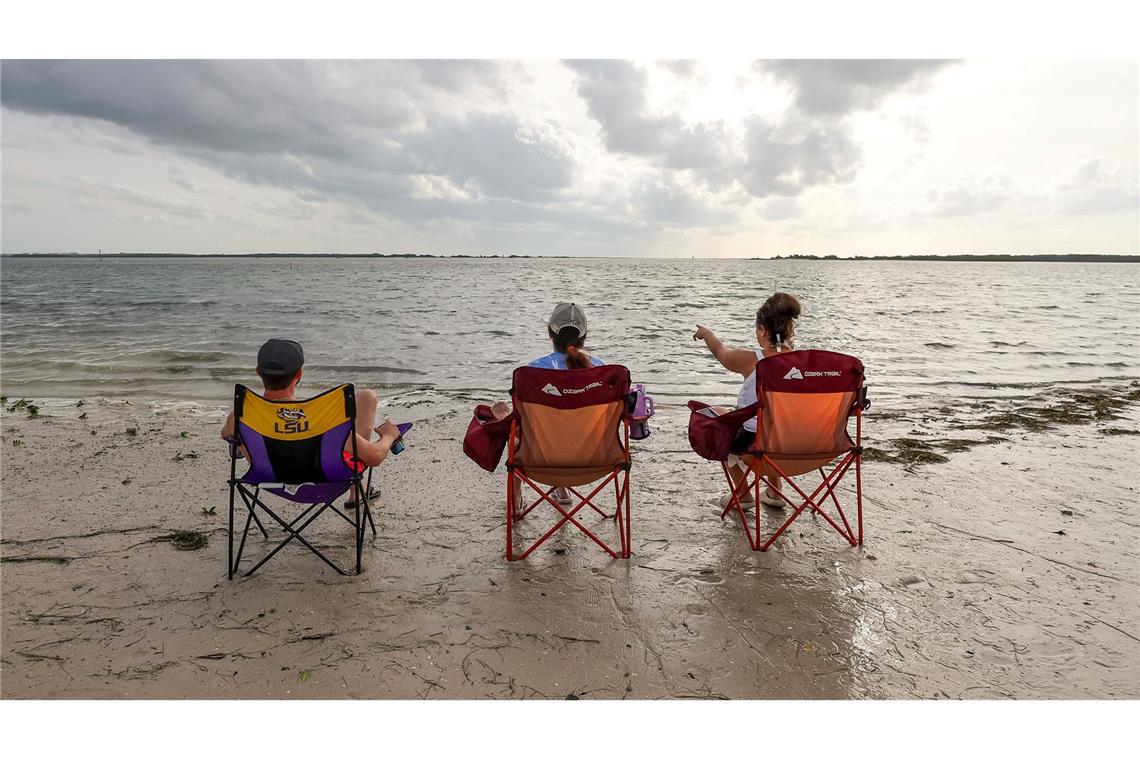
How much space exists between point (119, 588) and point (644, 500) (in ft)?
11.3

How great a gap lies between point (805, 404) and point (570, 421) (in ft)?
4.99

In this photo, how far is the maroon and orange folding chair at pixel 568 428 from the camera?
12.1ft

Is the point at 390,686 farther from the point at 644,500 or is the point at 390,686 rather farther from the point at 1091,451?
the point at 1091,451

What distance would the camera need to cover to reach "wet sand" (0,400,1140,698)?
2668 millimetres

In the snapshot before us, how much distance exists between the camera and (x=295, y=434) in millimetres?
3371

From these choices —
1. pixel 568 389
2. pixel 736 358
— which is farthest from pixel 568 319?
pixel 736 358

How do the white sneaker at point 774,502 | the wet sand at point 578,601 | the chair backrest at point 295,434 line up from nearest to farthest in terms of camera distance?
the wet sand at point 578,601
the chair backrest at point 295,434
the white sneaker at point 774,502

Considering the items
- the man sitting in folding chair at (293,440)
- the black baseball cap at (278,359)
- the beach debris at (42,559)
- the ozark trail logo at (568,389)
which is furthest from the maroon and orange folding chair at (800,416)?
the beach debris at (42,559)

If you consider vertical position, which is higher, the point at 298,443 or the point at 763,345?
the point at 763,345

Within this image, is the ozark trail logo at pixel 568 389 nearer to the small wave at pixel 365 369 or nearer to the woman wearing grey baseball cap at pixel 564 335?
the woman wearing grey baseball cap at pixel 564 335

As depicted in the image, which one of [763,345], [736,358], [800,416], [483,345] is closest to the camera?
[800,416]

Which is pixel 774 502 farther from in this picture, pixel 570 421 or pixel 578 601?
pixel 578 601

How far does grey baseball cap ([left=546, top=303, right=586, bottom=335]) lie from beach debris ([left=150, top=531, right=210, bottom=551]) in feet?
9.01

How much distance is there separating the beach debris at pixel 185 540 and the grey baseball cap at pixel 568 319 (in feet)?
9.01
